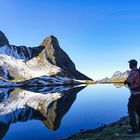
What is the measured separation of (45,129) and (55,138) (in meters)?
6.47

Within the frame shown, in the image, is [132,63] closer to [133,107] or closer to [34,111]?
[133,107]

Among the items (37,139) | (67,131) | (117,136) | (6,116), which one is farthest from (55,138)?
(6,116)

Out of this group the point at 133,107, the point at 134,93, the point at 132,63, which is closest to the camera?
the point at 134,93

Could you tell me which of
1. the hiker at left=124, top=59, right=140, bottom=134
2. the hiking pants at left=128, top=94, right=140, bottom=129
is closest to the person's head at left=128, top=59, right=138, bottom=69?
the hiker at left=124, top=59, right=140, bottom=134

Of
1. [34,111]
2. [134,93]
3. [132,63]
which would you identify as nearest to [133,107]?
[134,93]

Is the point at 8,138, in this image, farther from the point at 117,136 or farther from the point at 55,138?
the point at 117,136

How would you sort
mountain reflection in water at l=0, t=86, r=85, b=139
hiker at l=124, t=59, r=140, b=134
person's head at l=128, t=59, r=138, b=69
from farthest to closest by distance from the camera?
mountain reflection in water at l=0, t=86, r=85, b=139
person's head at l=128, t=59, r=138, b=69
hiker at l=124, t=59, r=140, b=134

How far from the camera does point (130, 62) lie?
72.7ft

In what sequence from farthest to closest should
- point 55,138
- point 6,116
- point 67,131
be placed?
point 6,116
point 67,131
point 55,138

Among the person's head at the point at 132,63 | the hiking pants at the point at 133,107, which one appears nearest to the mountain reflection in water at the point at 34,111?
the hiking pants at the point at 133,107

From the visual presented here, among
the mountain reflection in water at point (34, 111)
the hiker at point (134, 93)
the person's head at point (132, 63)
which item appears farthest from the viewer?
the mountain reflection in water at point (34, 111)

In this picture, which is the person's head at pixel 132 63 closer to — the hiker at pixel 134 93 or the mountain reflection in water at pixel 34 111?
the hiker at pixel 134 93

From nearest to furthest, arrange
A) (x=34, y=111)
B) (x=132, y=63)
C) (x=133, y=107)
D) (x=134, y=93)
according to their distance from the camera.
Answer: (x=134, y=93) → (x=133, y=107) → (x=132, y=63) → (x=34, y=111)

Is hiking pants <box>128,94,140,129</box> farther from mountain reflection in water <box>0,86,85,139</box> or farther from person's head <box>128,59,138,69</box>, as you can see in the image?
mountain reflection in water <box>0,86,85,139</box>
